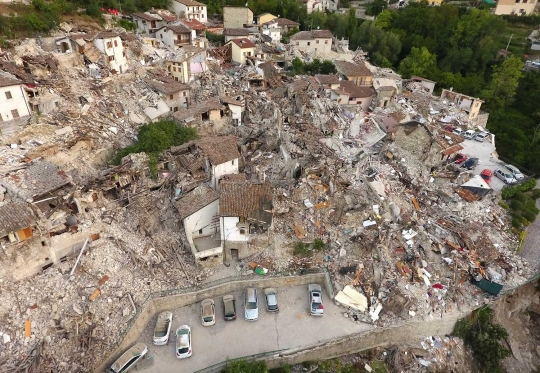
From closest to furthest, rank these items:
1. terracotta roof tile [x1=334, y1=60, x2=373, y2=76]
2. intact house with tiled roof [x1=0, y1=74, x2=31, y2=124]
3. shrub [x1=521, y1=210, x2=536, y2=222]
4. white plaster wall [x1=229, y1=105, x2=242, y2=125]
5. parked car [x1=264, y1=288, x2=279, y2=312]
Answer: parked car [x1=264, y1=288, x2=279, y2=312] → intact house with tiled roof [x1=0, y1=74, x2=31, y2=124] → shrub [x1=521, y1=210, x2=536, y2=222] → white plaster wall [x1=229, y1=105, x2=242, y2=125] → terracotta roof tile [x1=334, y1=60, x2=373, y2=76]

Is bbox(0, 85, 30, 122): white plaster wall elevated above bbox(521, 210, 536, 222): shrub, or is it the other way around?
bbox(0, 85, 30, 122): white plaster wall

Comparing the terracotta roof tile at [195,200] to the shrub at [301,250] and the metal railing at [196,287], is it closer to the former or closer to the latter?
the metal railing at [196,287]

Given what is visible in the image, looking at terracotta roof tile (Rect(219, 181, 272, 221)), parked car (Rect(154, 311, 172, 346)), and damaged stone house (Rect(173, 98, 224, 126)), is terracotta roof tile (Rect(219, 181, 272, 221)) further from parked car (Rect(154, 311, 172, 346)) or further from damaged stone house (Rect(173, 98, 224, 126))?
damaged stone house (Rect(173, 98, 224, 126))

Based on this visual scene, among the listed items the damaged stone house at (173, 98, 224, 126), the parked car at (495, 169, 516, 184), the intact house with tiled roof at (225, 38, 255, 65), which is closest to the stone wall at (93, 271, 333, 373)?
the damaged stone house at (173, 98, 224, 126)

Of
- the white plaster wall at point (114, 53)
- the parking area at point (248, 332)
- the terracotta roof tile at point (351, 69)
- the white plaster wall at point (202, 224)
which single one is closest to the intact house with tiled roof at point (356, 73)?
the terracotta roof tile at point (351, 69)

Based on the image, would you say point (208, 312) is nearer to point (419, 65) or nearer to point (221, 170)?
point (221, 170)

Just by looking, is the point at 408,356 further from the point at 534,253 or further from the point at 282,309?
the point at 534,253
